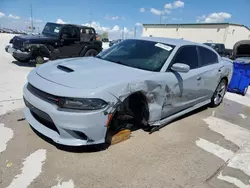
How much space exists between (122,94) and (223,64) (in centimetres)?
346

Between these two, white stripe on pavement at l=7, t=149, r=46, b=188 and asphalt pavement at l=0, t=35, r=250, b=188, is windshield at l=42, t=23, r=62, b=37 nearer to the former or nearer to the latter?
asphalt pavement at l=0, t=35, r=250, b=188

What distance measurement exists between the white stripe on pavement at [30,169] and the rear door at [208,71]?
121 inches

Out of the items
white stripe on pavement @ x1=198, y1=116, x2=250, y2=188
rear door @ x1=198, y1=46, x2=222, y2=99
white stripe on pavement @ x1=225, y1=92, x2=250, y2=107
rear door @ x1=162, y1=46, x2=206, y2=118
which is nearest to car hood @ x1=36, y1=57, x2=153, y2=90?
rear door @ x1=162, y1=46, x2=206, y2=118

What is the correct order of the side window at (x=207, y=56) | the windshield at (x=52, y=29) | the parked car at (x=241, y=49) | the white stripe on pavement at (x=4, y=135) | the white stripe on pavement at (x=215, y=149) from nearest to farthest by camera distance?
1. the white stripe on pavement at (x=4, y=135)
2. the white stripe on pavement at (x=215, y=149)
3. the side window at (x=207, y=56)
4. the windshield at (x=52, y=29)
5. the parked car at (x=241, y=49)

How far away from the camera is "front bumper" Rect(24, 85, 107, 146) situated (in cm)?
251

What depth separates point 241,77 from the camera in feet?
23.9

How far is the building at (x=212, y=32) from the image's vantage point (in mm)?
35562

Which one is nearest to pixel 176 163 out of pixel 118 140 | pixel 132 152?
pixel 132 152

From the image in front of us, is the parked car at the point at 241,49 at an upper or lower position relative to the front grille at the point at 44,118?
upper

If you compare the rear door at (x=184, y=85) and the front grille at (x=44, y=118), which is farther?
the rear door at (x=184, y=85)

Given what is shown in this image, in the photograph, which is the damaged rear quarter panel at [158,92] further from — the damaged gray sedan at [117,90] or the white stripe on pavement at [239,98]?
the white stripe on pavement at [239,98]

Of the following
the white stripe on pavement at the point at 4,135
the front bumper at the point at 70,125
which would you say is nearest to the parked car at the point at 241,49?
the front bumper at the point at 70,125

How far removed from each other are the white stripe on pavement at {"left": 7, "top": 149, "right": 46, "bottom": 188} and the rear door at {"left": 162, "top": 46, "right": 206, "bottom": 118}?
1923 mm

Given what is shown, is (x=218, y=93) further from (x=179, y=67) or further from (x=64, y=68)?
(x=64, y=68)
